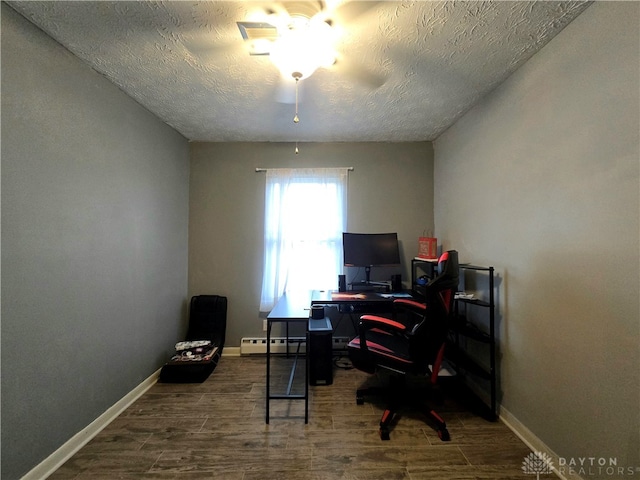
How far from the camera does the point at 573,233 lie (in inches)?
52.9

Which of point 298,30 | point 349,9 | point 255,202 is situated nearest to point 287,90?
point 298,30

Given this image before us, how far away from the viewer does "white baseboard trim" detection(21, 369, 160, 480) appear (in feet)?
Answer: 4.61

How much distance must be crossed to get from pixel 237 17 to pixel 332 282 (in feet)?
8.18

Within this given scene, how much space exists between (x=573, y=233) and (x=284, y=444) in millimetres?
2183

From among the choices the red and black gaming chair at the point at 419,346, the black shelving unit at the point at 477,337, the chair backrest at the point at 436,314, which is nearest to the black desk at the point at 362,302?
the black shelving unit at the point at 477,337

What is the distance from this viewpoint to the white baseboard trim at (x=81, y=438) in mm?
1405

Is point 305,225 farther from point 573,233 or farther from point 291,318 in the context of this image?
point 573,233

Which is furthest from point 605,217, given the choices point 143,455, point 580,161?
point 143,455

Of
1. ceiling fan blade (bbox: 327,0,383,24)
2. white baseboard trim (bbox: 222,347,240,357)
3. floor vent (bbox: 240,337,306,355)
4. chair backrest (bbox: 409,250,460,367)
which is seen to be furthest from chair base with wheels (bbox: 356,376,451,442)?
ceiling fan blade (bbox: 327,0,383,24)

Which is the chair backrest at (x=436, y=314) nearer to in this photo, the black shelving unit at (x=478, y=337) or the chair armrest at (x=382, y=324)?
the chair armrest at (x=382, y=324)

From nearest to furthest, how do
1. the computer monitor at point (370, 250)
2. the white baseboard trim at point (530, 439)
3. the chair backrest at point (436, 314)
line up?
the white baseboard trim at point (530, 439)
the chair backrest at point (436, 314)
the computer monitor at point (370, 250)

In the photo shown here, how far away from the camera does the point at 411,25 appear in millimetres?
1372

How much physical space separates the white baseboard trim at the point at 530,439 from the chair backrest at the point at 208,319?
9.01ft

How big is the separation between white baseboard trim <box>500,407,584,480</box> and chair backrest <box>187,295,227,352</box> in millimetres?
2747
